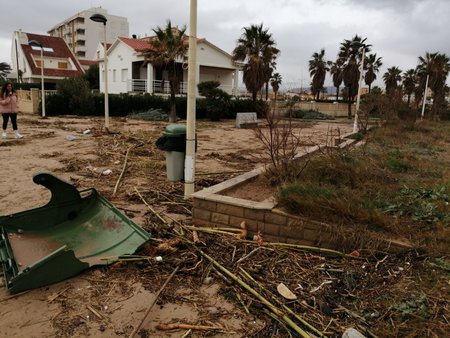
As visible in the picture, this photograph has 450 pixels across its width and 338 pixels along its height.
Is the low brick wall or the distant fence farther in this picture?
the distant fence

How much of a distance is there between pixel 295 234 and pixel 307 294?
Answer: 38.9 inches

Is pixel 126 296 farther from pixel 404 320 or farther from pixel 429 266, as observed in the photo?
pixel 429 266

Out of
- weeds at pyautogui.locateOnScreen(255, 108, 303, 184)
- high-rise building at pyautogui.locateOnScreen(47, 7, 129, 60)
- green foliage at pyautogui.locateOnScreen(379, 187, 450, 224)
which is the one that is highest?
high-rise building at pyautogui.locateOnScreen(47, 7, 129, 60)

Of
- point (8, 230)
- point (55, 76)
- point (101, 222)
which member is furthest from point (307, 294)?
point (55, 76)

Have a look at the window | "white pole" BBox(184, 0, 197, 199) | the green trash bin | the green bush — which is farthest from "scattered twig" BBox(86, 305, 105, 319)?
the window

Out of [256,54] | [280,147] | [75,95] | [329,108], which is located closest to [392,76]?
[329,108]

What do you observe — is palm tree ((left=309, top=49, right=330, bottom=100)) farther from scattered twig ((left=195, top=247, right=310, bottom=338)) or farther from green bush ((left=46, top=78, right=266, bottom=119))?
scattered twig ((left=195, top=247, right=310, bottom=338))

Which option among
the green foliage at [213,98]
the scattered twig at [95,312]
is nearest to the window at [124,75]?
the green foliage at [213,98]

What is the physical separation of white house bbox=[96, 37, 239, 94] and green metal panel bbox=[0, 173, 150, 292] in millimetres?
Result: 28362

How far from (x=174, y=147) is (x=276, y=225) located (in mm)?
2842

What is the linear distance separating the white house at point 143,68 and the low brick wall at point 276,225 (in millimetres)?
28367

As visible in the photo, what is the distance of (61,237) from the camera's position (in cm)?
412

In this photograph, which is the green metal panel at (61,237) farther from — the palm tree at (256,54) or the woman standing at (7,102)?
the palm tree at (256,54)

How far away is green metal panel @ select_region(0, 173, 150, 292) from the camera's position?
3223 mm
